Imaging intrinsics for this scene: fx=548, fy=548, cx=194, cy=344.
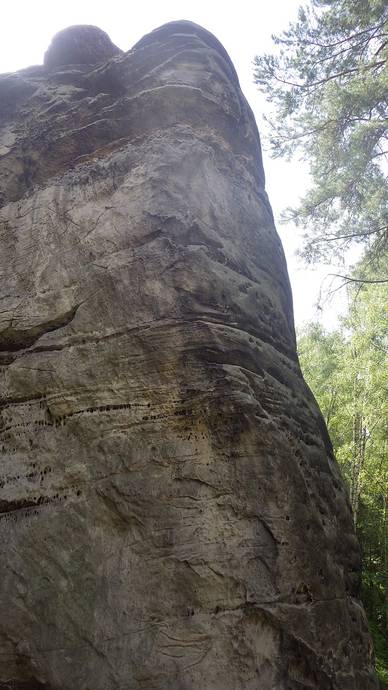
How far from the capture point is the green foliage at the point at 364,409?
15188mm

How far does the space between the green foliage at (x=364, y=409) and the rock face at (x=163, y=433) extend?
8.59 m

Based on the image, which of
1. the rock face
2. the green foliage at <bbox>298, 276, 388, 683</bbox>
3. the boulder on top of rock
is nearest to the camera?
the rock face

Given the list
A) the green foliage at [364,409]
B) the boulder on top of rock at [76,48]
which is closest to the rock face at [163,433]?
the boulder on top of rock at [76,48]

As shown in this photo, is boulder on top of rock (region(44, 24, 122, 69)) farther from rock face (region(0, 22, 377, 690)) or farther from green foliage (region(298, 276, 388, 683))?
green foliage (region(298, 276, 388, 683))

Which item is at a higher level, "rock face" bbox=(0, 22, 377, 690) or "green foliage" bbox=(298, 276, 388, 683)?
"green foliage" bbox=(298, 276, 388, 683)

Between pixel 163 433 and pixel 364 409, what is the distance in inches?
467

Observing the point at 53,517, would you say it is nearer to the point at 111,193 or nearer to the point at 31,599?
the point at 31,599

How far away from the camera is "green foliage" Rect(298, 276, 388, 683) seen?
1519 cm

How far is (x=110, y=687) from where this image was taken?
3.77 m

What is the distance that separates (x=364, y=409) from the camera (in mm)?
15141

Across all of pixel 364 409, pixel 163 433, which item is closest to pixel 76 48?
pixel 163 433

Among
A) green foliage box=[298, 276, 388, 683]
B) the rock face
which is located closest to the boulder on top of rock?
the rock face

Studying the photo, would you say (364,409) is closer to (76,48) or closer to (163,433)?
(76,48)

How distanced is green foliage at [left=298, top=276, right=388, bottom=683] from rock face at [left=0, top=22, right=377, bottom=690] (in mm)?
8593
